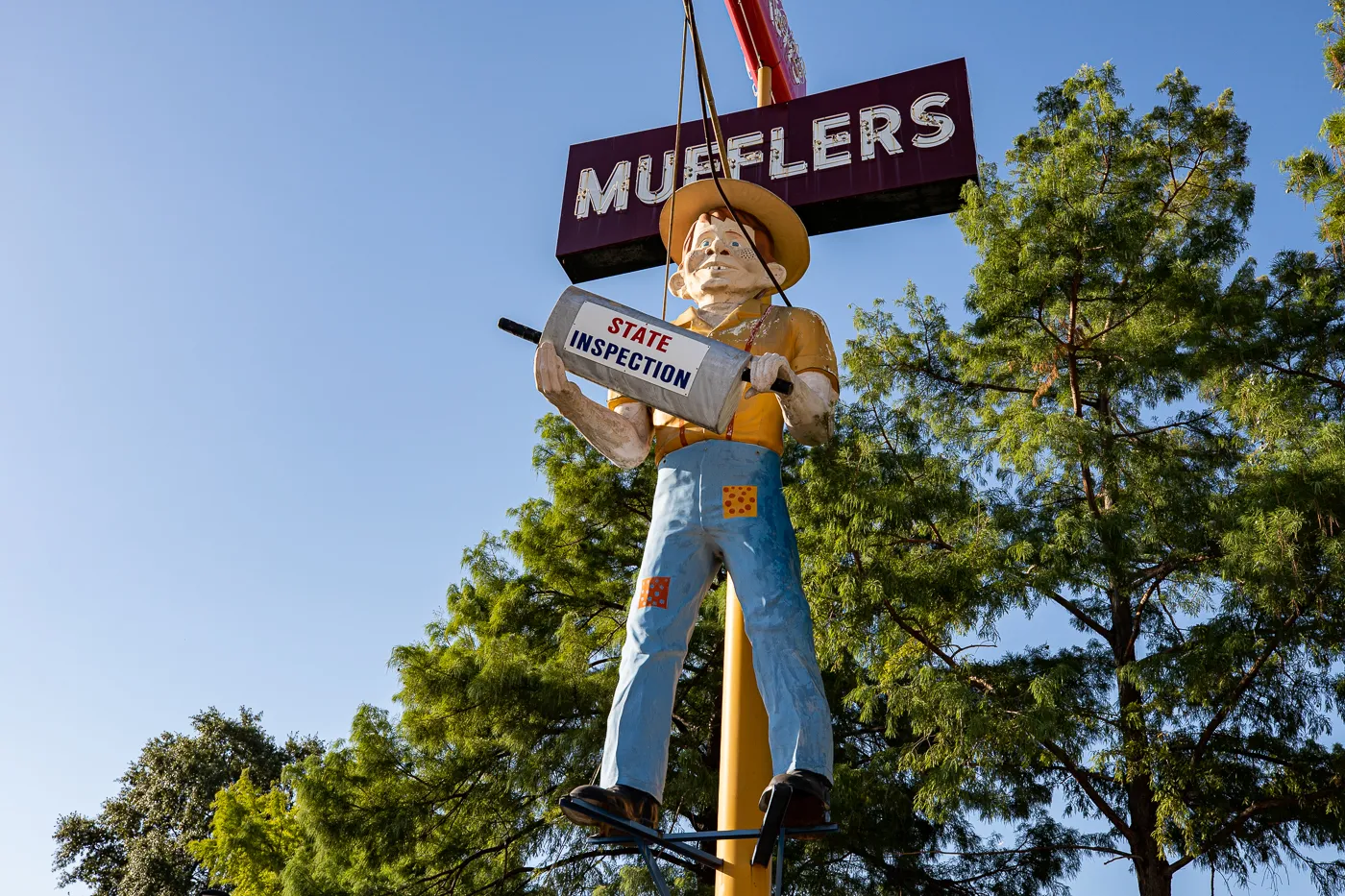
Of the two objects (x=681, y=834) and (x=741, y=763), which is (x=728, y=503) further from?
(x=681, y=834)

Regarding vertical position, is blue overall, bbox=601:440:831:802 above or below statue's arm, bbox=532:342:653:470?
below

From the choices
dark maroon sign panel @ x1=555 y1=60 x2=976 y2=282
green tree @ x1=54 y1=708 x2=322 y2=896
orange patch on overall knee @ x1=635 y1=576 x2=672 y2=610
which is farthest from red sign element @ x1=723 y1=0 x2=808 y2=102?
green tree @ x1=54 y1=708 x2=322 y2=896

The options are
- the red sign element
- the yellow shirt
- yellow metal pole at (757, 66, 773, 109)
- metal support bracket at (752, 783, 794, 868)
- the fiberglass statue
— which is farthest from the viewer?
the red sign element

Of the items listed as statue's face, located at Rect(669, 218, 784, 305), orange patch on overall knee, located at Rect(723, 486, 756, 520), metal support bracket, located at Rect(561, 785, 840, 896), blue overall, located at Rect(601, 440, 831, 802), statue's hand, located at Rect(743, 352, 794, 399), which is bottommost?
metal support bracket, located at Rect(561, 785, 840, 896)

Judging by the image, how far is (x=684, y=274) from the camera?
14.6 ft

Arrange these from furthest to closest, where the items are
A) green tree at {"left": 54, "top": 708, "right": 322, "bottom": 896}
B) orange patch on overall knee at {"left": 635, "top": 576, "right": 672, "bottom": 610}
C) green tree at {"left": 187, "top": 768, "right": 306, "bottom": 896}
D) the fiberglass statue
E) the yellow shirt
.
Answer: green tree at {"left": 54, "top": 708, "right": 322, "bottom": 896} → green tree at {"left": 187, "top": 768, "right": 306, "bottom": 896} → the yellow shirt → orange patch on overall knee at {"left": 635, "top": 576, "right": 672, "bottom": 610} → the fiberglass statue

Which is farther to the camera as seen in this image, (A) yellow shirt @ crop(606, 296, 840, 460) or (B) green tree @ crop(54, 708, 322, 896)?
(B) green tree @ crop(54, 708, 322, 896)

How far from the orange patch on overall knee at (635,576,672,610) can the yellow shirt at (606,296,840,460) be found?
531mm

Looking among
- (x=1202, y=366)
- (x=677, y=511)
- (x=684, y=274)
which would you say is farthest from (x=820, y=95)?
(x=1202, y=366)

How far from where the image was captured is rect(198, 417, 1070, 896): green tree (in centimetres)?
838

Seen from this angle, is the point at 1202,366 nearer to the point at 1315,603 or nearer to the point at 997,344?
the point at 997,344

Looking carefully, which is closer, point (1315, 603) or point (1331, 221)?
point (1315, 603)

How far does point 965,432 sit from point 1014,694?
2.24 m

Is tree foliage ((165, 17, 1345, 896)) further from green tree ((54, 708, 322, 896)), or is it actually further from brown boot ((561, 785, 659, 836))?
green tree ((54, 708, 322, 896))
